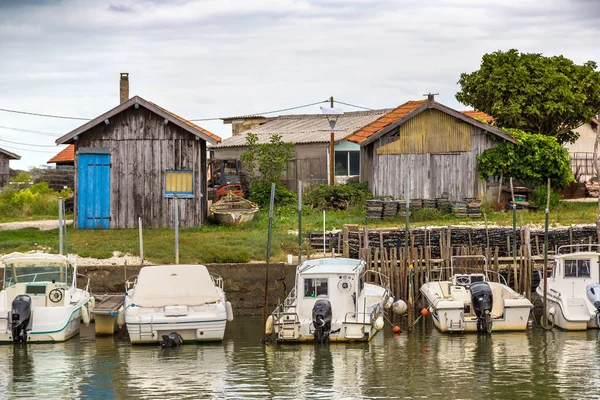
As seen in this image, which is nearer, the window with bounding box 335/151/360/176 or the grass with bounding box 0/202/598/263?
the grass with bounding box 0/202/598/263

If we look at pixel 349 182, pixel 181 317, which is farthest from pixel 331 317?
pixel 349 182

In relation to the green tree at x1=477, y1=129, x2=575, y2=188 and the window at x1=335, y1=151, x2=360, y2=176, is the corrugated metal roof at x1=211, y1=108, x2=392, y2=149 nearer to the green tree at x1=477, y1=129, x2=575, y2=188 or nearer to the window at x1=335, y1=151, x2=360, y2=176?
the window at x1=335, y1=151, x2=360, y2=176

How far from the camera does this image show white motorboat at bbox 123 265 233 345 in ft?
86.6

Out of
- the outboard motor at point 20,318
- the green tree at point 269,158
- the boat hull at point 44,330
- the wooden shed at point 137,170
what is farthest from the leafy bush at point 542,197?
the outboard motor at point 20,318

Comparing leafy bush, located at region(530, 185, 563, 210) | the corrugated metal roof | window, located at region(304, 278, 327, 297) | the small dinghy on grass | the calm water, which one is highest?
the corrugated metal roof

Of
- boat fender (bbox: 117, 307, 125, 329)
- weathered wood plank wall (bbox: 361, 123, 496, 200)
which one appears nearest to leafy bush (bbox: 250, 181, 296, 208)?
weathered wood plank wall (bbox: 361, 123, 496, 200)

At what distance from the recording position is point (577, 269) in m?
30.0

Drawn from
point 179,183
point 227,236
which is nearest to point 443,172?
point 179,183

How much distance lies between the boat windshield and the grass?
4050mm

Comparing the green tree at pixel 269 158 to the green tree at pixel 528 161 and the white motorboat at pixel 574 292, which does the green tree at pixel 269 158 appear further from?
the white motorboat at pixel 574 292

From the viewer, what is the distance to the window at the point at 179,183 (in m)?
40.3

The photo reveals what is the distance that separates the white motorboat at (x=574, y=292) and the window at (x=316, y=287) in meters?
6.48

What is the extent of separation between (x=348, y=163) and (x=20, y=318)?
98.4ft

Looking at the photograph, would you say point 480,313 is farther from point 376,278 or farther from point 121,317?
point 121,317
